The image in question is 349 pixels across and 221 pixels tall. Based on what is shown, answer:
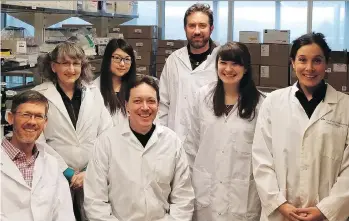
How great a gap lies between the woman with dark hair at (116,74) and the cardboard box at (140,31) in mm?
2452

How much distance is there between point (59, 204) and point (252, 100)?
3.33ft

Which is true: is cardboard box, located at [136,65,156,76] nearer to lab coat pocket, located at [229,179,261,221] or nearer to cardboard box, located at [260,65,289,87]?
cardboard box, located at [260,65,289,87]

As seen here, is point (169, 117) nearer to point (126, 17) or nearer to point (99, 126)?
point (99, 126)

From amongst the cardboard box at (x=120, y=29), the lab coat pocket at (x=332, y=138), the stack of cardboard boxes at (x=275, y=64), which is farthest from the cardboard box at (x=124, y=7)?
the lab coat pocket at (x=332, y=138)

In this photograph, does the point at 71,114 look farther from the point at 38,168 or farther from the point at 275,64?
the point at 275,64

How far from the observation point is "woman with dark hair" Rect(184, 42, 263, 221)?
219cm

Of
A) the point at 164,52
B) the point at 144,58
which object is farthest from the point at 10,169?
the point at 164,52

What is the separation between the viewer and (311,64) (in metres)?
1.97

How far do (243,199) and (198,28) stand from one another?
3.64 ft

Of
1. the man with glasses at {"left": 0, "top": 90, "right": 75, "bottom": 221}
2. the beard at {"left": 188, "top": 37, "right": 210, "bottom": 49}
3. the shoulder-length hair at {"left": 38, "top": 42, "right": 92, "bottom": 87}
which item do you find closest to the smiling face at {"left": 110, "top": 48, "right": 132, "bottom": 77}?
the shoulder-length hair at {"left": 38, "top": 42, "right": 92, "bottom": 87}

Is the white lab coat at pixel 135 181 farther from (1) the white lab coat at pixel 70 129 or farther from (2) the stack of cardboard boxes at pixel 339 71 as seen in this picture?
(2) the stack of cardboard boxes at pixel 339 71

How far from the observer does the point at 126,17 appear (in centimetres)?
478

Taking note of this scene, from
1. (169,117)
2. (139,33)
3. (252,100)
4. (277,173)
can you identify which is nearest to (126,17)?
(139,33)

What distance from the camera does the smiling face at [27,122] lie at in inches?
74.8
